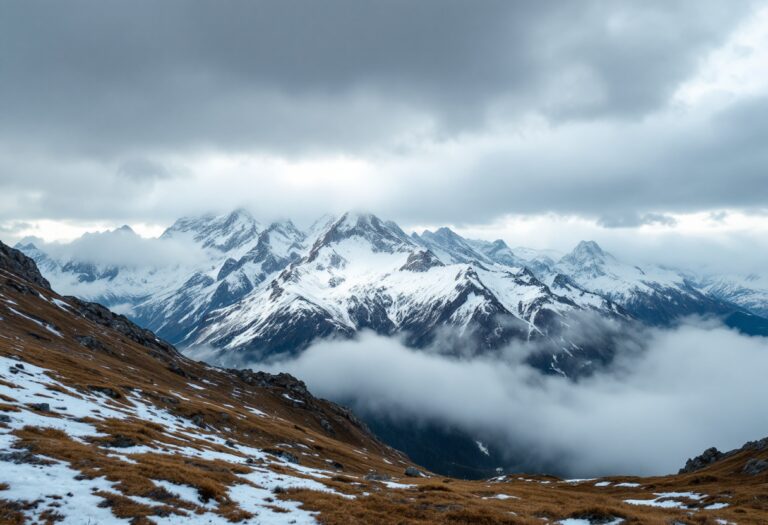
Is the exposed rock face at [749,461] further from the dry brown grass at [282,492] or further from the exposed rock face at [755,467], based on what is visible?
the dry brown grass at [282,492]

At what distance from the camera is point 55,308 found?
461 feet

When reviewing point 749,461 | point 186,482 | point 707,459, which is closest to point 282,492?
point 186,482

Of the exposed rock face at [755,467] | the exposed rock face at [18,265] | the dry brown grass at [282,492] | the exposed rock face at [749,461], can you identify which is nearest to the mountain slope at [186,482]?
the dry brown grass at [282,492]

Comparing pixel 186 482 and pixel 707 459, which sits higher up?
pixel 707 459

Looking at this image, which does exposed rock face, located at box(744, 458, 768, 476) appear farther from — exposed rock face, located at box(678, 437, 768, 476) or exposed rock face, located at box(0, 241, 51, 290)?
exposed rock face, located at box(0, 241, 51, 290)

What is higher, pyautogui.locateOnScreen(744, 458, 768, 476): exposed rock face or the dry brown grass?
pyautogui.locateOnScreen(744, 458, 768, 476): exposed rock face

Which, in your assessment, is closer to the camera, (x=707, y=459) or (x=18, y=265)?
(x=707, y=459)

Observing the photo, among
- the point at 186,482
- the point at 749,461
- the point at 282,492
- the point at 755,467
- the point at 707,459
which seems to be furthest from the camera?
the point at 707,459

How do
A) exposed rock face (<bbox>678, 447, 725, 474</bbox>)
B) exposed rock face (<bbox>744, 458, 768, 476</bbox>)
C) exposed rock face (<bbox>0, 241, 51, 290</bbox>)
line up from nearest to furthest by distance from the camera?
exposed rock face (<bbox>744, 458, 768, 476</bbox>)
exposed rock face (<bbox>678, 447, 725, 474</bbox>)
exposed rock face (<bbox>0, 241, 51, 290</bbox>)

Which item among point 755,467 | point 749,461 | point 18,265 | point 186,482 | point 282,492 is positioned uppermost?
point 18,265

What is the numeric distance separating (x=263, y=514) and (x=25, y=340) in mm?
93764

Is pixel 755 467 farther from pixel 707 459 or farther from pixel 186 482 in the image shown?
pixel 186 482

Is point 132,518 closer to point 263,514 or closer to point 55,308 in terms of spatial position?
point 263,514

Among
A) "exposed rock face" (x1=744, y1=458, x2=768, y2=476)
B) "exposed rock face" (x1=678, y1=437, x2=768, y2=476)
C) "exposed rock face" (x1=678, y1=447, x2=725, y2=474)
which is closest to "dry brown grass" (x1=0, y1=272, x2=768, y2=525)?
"exposed rock face" (x1=744, y1=458, x2=768, y2=476)
